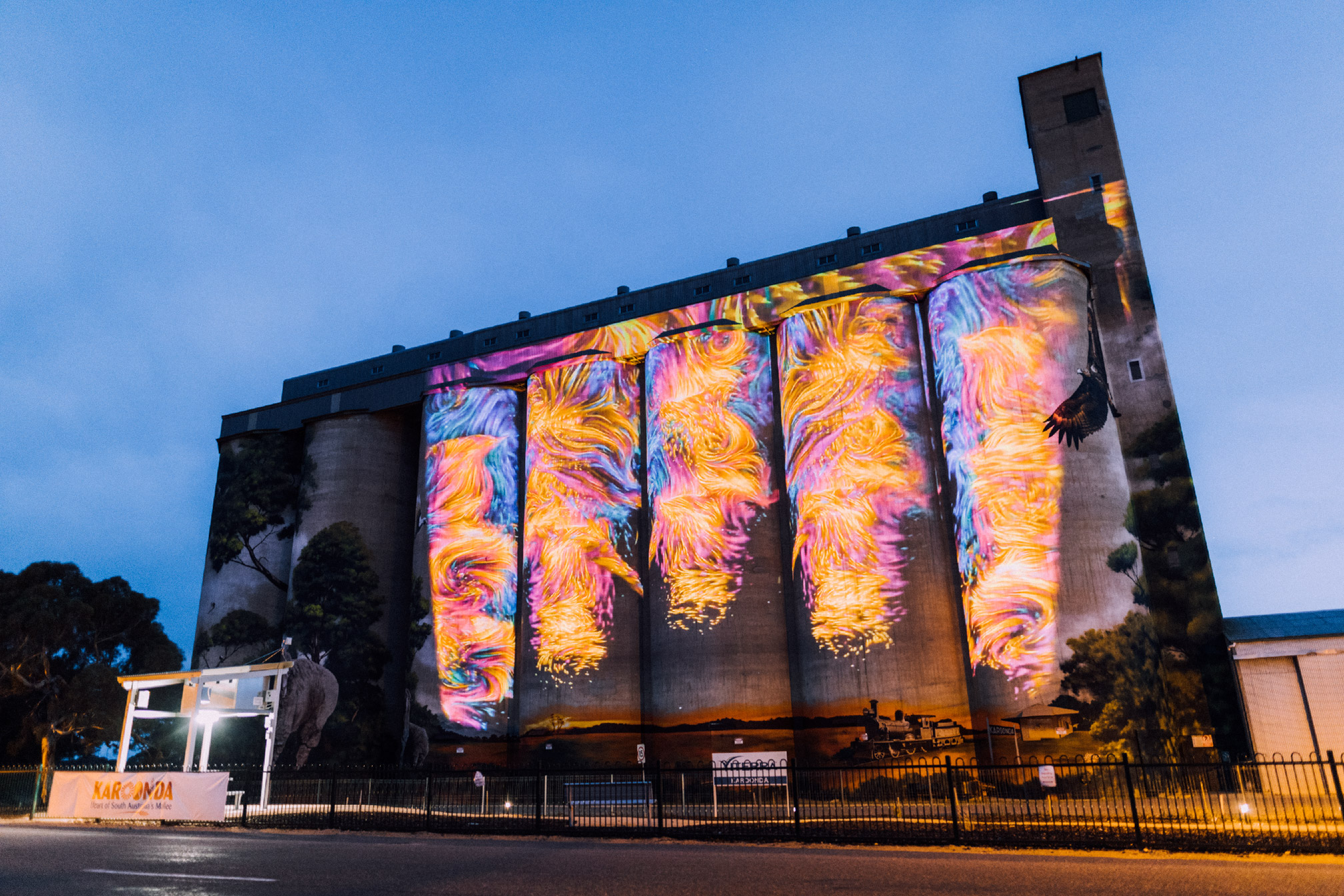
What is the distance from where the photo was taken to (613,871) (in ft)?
41.7

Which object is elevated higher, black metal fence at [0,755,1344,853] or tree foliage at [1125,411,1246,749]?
tree foliage at [1125,411,1246,749]

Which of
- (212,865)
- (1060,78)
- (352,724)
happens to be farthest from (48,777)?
(1060,78)

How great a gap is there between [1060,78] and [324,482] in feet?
161

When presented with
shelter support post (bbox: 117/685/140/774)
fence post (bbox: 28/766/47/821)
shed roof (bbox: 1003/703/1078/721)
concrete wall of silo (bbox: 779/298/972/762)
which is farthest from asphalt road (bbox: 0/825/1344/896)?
concrete wall of silo (bbox: 779/298/972/762)

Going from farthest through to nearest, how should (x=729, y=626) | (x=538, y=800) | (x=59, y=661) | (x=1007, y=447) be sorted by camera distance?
1. (x=59, y=661)
2. (x=729, y=626)
3. (x=1007, y=447)
4. (x=538, y=800)

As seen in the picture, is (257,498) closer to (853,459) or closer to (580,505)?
(580,505)

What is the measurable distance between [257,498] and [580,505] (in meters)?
27.6

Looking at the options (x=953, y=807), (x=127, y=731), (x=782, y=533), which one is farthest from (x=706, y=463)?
(x=953, y=807)

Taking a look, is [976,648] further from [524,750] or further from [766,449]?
[524,750]

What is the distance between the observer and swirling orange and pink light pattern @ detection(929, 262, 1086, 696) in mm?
33844

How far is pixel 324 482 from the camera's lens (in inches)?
2158

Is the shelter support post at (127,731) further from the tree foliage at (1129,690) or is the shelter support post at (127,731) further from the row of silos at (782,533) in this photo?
the tree foliage at (1129,690)

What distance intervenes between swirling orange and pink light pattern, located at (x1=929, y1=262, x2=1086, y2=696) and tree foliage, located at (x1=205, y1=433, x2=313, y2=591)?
132ft

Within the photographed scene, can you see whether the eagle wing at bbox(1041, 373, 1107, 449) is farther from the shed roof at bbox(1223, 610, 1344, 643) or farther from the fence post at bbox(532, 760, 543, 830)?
the fence post at bbox(532, 760, 543, 830)
